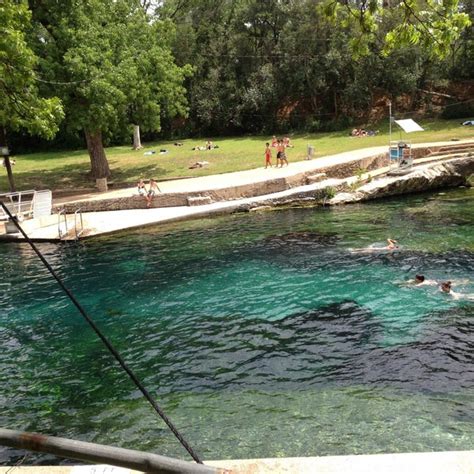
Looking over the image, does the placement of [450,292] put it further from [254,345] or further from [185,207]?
Result: [185,207]

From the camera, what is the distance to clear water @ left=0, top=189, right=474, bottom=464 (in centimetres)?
768

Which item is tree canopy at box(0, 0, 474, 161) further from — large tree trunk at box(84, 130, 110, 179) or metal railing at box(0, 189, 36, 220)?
metal railing at box(0, 189, 36, 220)

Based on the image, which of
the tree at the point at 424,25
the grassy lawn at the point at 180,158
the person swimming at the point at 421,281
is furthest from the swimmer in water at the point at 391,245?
the grassy lawn at the point at 180,158

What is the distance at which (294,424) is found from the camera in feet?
Result: 25.4

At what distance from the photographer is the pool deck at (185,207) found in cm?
2222

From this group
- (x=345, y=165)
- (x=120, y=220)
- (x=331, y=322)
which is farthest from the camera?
(x=345, y=165)

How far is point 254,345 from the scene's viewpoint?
10.6m

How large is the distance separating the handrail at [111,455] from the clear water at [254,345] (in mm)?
4900

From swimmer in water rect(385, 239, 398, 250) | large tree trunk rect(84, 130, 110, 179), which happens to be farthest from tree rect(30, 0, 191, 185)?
swimmer in water rect(385, 239, 398, 250)

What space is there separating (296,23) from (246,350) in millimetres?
42085

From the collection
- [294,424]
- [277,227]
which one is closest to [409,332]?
[294,424]

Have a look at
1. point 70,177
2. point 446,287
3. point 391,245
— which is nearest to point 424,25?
point 446,287

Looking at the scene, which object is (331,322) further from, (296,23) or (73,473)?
(296,23)

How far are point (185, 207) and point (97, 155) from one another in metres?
8.60
